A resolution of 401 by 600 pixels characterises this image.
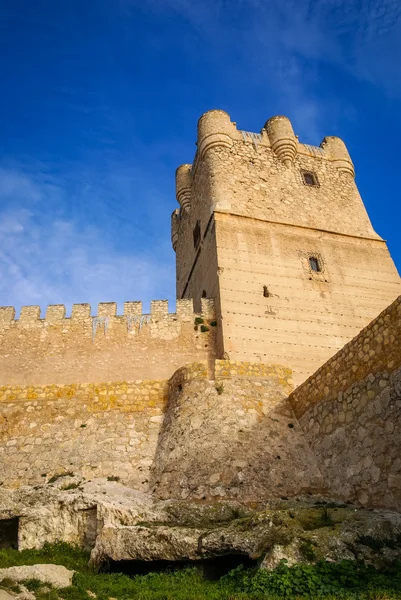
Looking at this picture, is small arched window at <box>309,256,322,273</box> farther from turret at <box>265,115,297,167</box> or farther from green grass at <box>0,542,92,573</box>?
green grass at <box>0,542,92,573</box>

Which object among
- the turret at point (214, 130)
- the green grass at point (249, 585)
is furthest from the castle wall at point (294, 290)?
the green grass at point (249, 585)

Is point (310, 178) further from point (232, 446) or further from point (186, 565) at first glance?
point (186, 565)

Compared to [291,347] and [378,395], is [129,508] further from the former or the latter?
[291,347]

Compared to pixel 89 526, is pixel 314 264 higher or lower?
higher

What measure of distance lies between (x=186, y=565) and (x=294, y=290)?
411 inches

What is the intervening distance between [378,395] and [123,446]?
518 centimetres

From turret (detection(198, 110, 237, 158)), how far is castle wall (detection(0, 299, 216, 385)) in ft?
24.3

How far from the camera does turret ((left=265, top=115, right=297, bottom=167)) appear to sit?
62.5 ft

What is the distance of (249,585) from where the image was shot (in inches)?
183

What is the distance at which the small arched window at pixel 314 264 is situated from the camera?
15.8m

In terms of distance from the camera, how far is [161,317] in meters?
14.8

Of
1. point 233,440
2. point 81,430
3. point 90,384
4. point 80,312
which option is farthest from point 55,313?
point 233,440

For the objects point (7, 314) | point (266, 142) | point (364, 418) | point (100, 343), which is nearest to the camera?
point (364, 418)

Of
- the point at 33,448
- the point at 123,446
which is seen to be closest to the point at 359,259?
the point at 123,446
